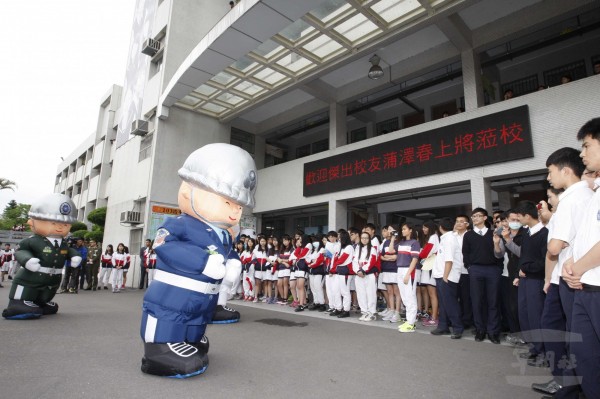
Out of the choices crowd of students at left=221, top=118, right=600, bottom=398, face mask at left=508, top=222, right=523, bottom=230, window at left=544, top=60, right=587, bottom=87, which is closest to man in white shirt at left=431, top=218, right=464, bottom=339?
crowd of students at left=221, top=118, right=600, bottom=398

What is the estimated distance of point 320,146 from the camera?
50.8 feet

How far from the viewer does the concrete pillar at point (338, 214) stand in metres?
11.1

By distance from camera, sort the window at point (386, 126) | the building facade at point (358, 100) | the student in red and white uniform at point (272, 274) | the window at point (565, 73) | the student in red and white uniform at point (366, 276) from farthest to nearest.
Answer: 1. the window at point (386, 126)
2. the window at point (565, 73)
3. the student in red and white uniform at point (272, 274)
4. the building facade at point (358, 100)
5. the student in red and white uniform at point (366, 276)

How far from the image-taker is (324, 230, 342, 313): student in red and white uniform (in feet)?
21.4

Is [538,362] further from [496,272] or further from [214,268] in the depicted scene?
[214,268]

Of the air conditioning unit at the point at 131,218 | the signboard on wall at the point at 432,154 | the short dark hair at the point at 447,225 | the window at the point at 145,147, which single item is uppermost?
the window at the point at 145,147

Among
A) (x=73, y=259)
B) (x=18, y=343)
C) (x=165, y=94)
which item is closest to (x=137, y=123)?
(x=165, y=94)

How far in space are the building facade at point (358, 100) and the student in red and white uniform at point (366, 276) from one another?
3.63 meters

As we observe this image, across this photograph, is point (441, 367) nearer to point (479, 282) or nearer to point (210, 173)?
point (479, 282)

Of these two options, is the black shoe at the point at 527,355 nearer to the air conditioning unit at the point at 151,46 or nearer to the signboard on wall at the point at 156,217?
the signboard on wall at the point at 156,217

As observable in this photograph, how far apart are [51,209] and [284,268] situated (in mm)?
4796

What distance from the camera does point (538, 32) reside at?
883 centimetres

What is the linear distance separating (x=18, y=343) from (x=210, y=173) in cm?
271

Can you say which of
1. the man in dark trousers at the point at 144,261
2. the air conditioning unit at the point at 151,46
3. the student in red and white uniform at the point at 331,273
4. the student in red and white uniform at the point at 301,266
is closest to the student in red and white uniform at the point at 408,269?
the student in red and white uniform at the point at 331,273
